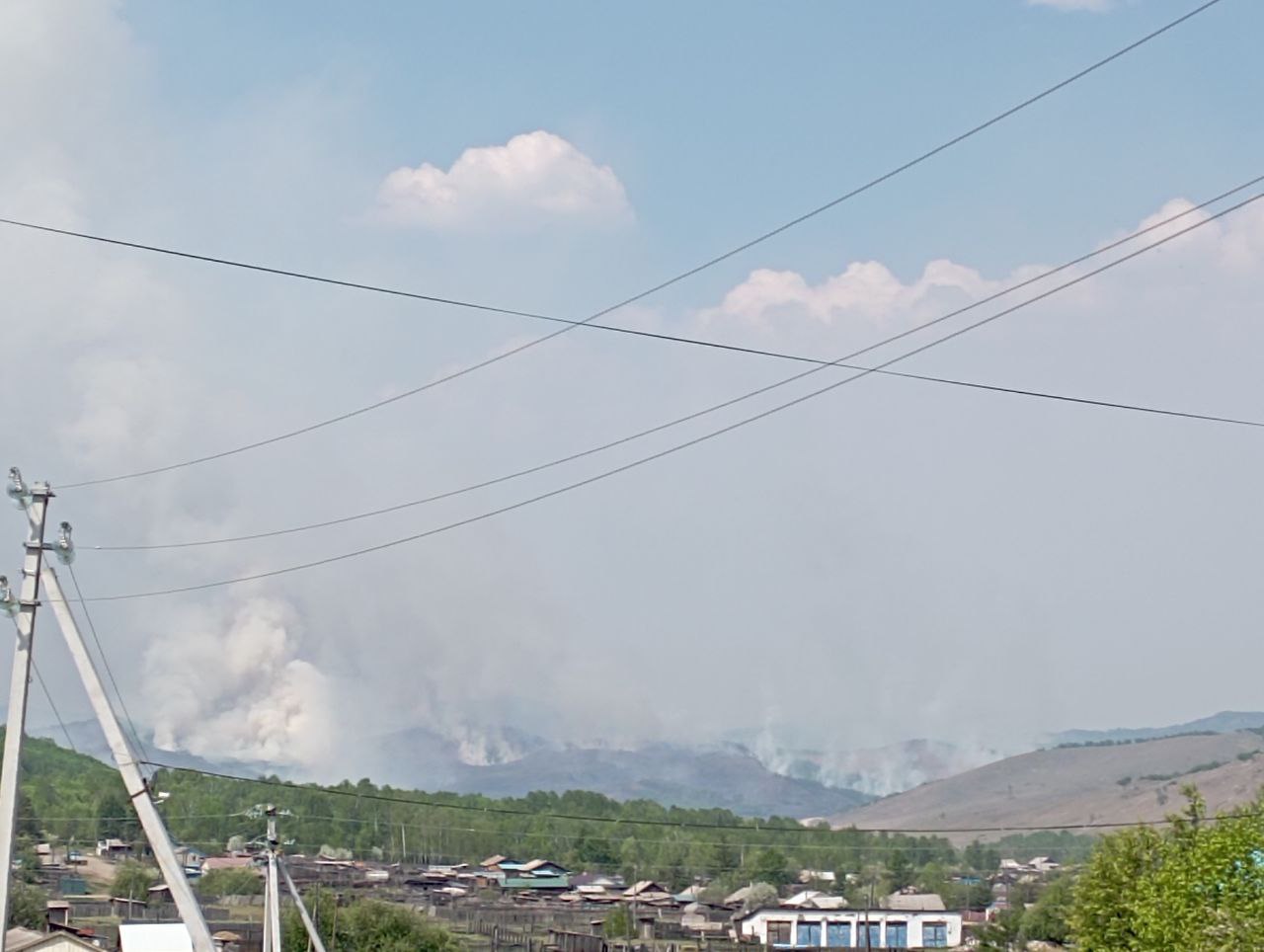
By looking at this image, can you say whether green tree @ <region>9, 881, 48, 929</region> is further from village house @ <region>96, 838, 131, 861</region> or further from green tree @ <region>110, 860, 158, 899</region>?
village house @ <region>96, 838, 131, 861</region>

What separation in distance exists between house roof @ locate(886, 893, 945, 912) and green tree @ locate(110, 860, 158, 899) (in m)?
65.4

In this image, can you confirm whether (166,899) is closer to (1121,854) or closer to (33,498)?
(1121,854)

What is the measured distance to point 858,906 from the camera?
142875mm

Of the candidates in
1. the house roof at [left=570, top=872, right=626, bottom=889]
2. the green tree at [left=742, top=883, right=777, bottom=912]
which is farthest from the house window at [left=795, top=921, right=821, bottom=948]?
the house roof at [left=570, top=872, right=626, bottom=889]

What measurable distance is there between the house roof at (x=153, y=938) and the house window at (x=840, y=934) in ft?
196

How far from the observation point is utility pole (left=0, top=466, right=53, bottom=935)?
21.2 metres

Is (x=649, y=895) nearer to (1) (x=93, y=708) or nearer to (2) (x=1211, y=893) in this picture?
(2) (x=1211, y=893)

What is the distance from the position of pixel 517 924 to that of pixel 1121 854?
75583mm

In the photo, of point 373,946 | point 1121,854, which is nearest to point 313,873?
point 373,946

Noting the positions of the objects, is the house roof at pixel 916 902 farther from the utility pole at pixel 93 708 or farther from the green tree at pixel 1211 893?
the utility pole at pixel 93 708

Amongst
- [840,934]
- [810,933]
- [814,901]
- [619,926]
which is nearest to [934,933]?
[840,934]

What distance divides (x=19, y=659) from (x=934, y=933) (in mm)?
116096

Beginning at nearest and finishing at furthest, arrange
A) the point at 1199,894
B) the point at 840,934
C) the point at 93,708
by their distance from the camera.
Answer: the point at 93,708 → the point at 1199,894 → the point at 840,934

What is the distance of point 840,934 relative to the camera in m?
125
